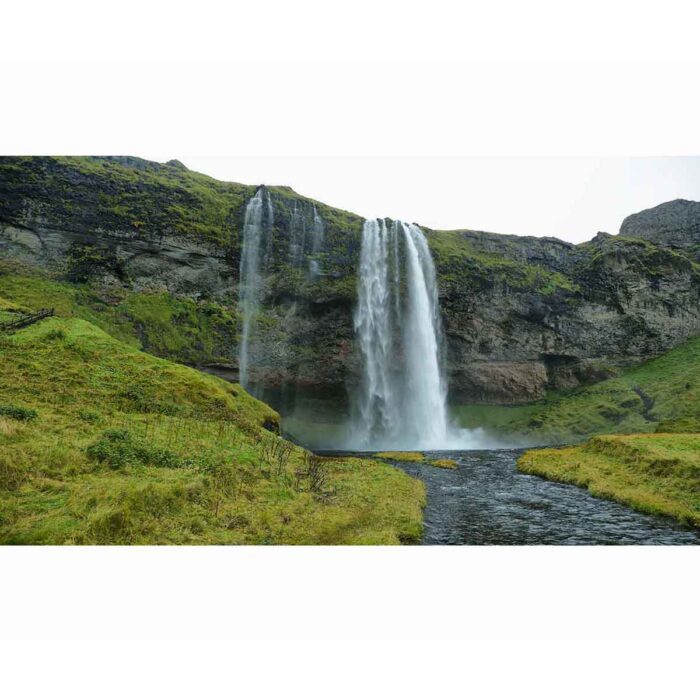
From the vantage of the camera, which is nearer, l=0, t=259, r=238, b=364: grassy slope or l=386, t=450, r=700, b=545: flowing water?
l=386, t=450, r=700, b=545: flowing water

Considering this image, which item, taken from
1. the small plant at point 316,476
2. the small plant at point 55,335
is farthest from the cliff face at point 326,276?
the small plant at point 316,476

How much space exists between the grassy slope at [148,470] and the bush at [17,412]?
33 centimetres

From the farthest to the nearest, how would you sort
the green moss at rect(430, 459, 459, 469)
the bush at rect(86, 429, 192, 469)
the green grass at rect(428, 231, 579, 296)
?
the green grass at rect(428, 231, 579, 296)
the green moss at rect(430, 459, 459, 469)
the bush at rect(86, 429, 192, 469)

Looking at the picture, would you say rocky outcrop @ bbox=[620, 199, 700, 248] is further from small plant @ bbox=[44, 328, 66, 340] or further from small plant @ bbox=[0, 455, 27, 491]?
small plant @ bbox=[0, 455, 27, 491]

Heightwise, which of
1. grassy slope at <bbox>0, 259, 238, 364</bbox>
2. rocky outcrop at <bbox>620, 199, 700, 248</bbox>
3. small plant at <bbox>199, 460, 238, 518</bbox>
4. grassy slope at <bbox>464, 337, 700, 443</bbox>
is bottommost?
small plant at <bbox>199, 460, 238, 518</bbox>

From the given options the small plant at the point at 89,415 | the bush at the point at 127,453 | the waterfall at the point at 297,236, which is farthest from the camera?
the waterfall at the point at 297,236

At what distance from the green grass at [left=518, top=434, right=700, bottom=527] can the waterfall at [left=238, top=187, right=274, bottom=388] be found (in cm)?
3194

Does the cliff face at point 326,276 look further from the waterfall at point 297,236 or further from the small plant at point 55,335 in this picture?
the small plant at point 55,335

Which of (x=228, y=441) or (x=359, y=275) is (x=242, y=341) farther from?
(x=228, y=441)

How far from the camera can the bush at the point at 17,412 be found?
1531cm

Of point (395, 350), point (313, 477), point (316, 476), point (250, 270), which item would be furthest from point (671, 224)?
point (313, 477)

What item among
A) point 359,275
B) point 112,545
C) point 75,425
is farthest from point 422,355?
point 112,545

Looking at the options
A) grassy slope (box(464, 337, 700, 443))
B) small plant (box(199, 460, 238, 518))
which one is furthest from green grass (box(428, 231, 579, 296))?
small plant (box(199, 460, 238, 518))

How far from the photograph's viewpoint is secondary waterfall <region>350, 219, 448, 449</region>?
52.3 metres
